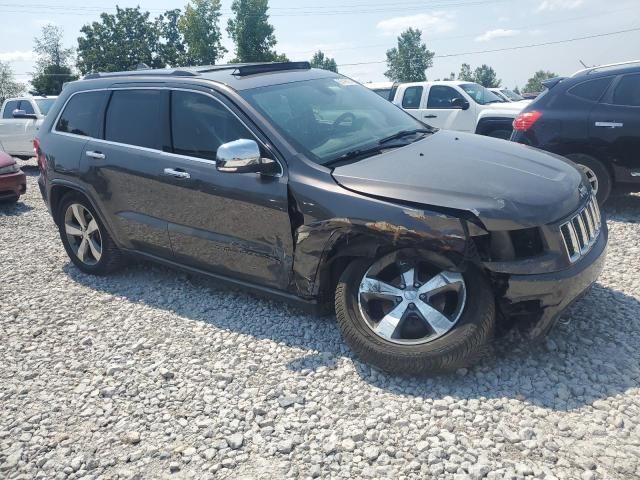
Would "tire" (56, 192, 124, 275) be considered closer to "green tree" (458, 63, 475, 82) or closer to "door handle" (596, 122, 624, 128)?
"door handle" (596, 122, 624, 128)

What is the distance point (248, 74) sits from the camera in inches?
165

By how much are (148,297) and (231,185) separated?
1572 millimetres

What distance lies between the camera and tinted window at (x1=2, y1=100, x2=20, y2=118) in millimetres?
12898

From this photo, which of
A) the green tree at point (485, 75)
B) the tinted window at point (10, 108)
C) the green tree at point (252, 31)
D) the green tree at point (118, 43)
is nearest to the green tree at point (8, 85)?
the green tree at point (118, 43)

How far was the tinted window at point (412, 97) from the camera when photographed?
39.7ft

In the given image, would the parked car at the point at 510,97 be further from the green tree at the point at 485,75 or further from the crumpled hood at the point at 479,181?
the green tree at the point at 485,75

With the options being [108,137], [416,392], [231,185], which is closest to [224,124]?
[231,185]

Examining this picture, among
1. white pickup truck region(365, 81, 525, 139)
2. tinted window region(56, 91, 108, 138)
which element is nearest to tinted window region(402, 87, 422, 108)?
white pickup truck region(365, 81, 525, 139)

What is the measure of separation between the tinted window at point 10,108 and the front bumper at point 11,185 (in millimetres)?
5321

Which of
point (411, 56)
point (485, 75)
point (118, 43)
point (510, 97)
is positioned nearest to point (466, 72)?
point (485, 75)

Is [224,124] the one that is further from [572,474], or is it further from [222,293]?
[572,474]

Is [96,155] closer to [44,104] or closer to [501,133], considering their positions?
[501,133]

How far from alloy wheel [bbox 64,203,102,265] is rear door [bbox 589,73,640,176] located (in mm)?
5411

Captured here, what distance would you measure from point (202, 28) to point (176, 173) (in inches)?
1733
